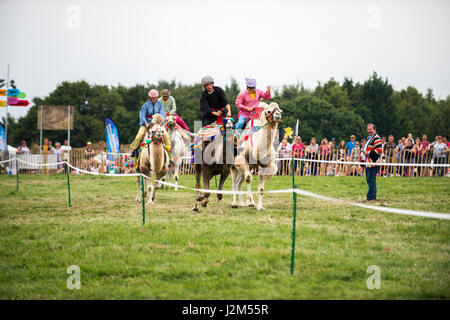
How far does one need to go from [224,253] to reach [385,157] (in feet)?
56.2

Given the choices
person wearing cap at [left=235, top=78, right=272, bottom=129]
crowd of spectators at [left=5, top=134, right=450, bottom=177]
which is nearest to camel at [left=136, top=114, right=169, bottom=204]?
person wearing cap at [left=235, top=78, right=272, bottom=129]

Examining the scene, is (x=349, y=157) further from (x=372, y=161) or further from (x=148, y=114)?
(x=148, y=114)

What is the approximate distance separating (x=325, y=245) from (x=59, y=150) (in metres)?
27.2

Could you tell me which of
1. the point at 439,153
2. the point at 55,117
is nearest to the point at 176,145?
the point at 439,153

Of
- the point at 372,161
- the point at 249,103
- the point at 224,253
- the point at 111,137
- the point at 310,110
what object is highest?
the point at 310,110

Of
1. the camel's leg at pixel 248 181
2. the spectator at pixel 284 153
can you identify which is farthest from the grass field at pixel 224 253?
the spectator at pixel 284 153

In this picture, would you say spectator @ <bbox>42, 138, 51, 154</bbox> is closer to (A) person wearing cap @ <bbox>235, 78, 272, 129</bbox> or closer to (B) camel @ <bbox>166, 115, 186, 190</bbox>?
(B) camel @ <bbox>166, 115, 186, 190</bbox>

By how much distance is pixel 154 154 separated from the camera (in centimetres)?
1251

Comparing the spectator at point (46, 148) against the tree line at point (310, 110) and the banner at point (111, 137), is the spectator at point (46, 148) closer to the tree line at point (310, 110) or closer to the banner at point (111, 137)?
the banner at point (111, 137)

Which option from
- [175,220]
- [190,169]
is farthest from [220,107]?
[190,169]

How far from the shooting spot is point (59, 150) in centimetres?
3078

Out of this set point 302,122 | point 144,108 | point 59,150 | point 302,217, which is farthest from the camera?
point 302,122

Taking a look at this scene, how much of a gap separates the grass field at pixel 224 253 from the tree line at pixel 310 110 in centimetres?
5967
